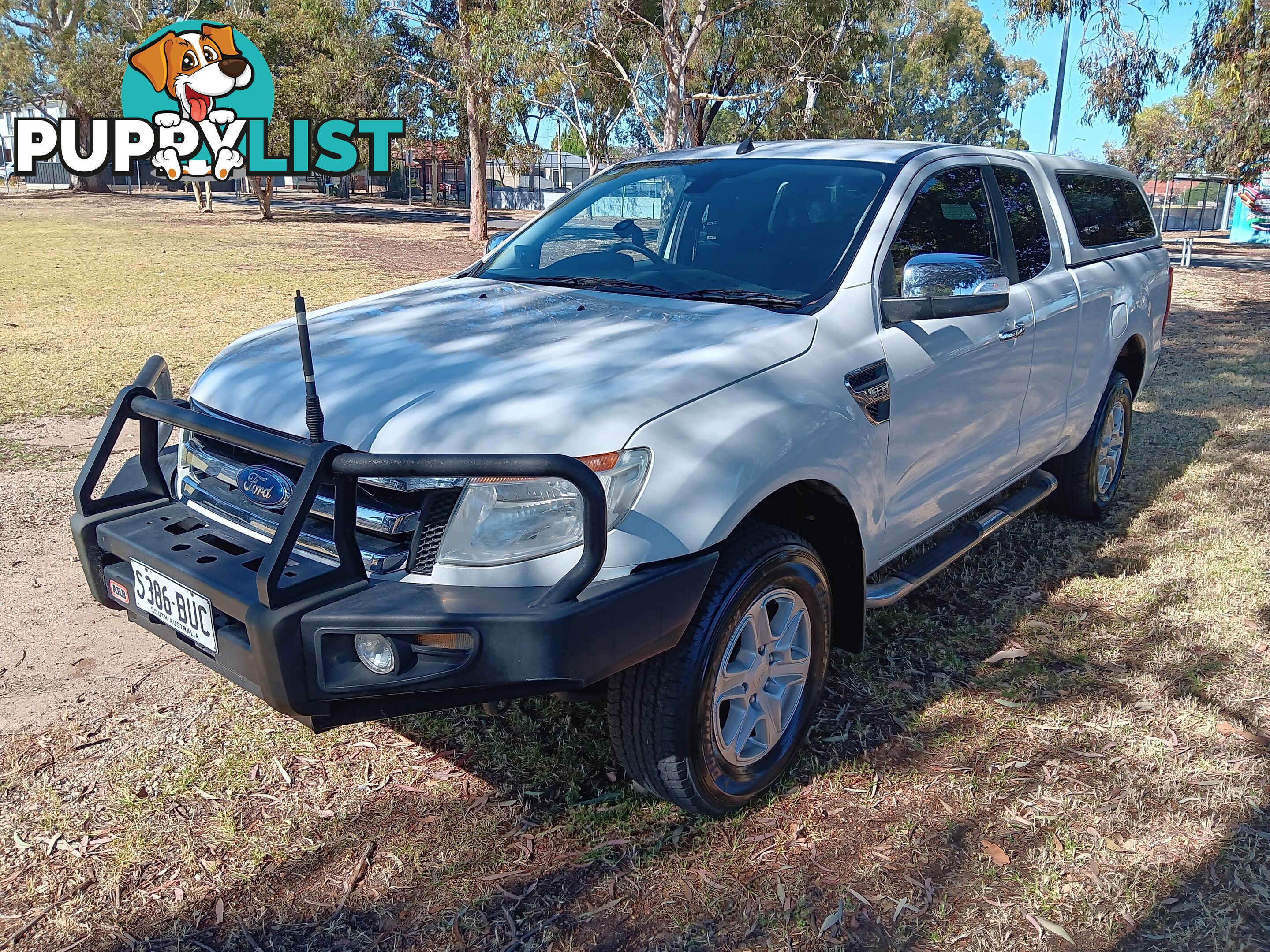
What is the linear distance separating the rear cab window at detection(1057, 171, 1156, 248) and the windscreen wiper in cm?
223

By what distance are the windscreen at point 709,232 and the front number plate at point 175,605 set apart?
175 centimetres

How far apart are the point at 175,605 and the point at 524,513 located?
3.12ft

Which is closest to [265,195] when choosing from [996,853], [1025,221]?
[1025,221]

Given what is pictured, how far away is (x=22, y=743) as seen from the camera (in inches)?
131

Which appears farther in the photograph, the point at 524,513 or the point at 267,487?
the point at 267,487

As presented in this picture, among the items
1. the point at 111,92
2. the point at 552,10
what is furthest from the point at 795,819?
the point at 111,92

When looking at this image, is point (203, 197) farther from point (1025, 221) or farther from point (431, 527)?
point (431, 527)

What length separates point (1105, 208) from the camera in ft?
17.4

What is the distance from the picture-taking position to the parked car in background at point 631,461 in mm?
2355

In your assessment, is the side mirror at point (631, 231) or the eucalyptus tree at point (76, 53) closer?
the side mirror at point (631, 231)

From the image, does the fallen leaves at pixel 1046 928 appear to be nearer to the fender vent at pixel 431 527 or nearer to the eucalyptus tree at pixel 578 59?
the fender vent at pixel 431 527

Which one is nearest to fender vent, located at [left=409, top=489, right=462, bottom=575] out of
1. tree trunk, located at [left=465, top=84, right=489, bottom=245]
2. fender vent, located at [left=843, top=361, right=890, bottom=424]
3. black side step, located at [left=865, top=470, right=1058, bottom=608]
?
fender vent, located at [left=843, top=361, right=890, bottom=424]

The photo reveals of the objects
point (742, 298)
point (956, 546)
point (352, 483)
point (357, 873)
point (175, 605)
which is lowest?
point (357, 873)

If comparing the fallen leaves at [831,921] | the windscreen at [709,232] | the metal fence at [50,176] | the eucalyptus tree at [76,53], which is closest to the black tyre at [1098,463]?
the windscreen at [709,232]
